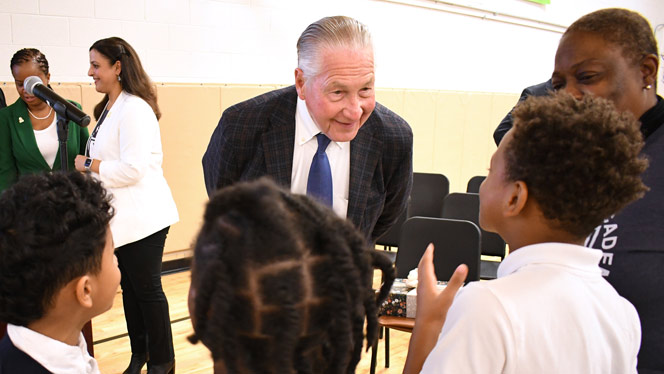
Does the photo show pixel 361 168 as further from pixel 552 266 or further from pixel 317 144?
pixel 552 266

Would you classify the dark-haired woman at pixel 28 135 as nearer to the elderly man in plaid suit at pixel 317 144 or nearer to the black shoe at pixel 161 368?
the black shoe at pixel 161 368

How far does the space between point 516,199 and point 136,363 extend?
2.45 metres

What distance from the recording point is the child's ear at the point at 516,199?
0.99 m

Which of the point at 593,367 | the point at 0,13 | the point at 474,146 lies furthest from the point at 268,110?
the point at 474,146

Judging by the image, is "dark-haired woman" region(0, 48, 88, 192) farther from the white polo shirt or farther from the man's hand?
the white polo shirt

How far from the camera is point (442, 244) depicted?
10.0ft

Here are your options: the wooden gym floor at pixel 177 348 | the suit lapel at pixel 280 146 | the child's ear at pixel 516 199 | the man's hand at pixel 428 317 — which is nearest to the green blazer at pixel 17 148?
the wooden gym floor at pixel 177 348

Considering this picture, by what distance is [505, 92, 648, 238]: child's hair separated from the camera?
0.93m

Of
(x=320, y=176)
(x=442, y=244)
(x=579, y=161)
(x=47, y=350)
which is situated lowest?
(x=442, y=244)

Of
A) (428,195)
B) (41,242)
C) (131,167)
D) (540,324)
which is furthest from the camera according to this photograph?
(428,195)

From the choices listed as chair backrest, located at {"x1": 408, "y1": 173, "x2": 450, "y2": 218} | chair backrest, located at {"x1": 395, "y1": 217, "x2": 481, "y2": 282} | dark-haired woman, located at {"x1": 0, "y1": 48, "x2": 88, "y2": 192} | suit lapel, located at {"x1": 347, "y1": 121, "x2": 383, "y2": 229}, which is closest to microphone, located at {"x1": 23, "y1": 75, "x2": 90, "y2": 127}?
dark-haired woman, located at {"x1": 0, "y1": 48, "x2": 88, "y2": 192}

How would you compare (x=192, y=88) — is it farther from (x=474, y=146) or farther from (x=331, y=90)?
(x=474, y=146)

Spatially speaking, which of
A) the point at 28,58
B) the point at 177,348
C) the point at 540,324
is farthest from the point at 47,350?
the point at 28,58

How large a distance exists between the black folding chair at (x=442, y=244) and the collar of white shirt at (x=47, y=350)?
6.60 ft
